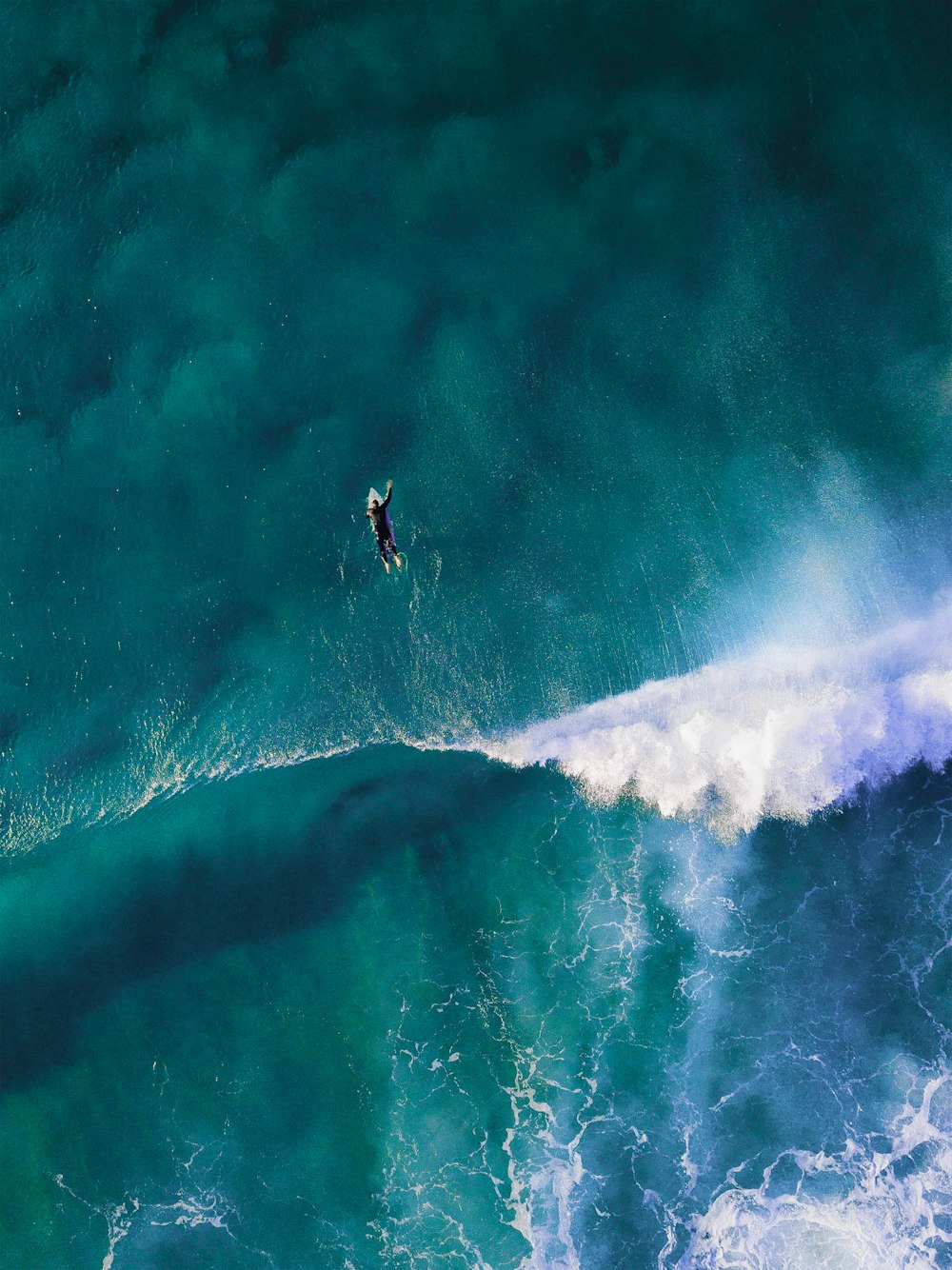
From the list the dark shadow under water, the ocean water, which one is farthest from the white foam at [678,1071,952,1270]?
the dark shadow under water

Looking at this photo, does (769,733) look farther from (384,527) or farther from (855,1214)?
(855,1214)

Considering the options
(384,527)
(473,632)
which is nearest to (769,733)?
(473,632)

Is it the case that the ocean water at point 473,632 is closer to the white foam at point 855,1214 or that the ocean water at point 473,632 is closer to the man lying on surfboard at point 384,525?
the white foam at point 855,1214

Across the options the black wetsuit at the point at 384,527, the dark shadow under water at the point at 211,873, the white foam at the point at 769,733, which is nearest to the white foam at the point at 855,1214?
the white foam at the point at 769,733

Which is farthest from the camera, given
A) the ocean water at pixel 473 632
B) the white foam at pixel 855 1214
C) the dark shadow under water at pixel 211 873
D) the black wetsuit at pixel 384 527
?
the dark shadow under water at pixel 211 873

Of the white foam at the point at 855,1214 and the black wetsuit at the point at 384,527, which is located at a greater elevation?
the black wetsuit at the point at 384,527

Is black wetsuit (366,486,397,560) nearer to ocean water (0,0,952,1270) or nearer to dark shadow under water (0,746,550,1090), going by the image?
ocean water (0,0,952,1270)
